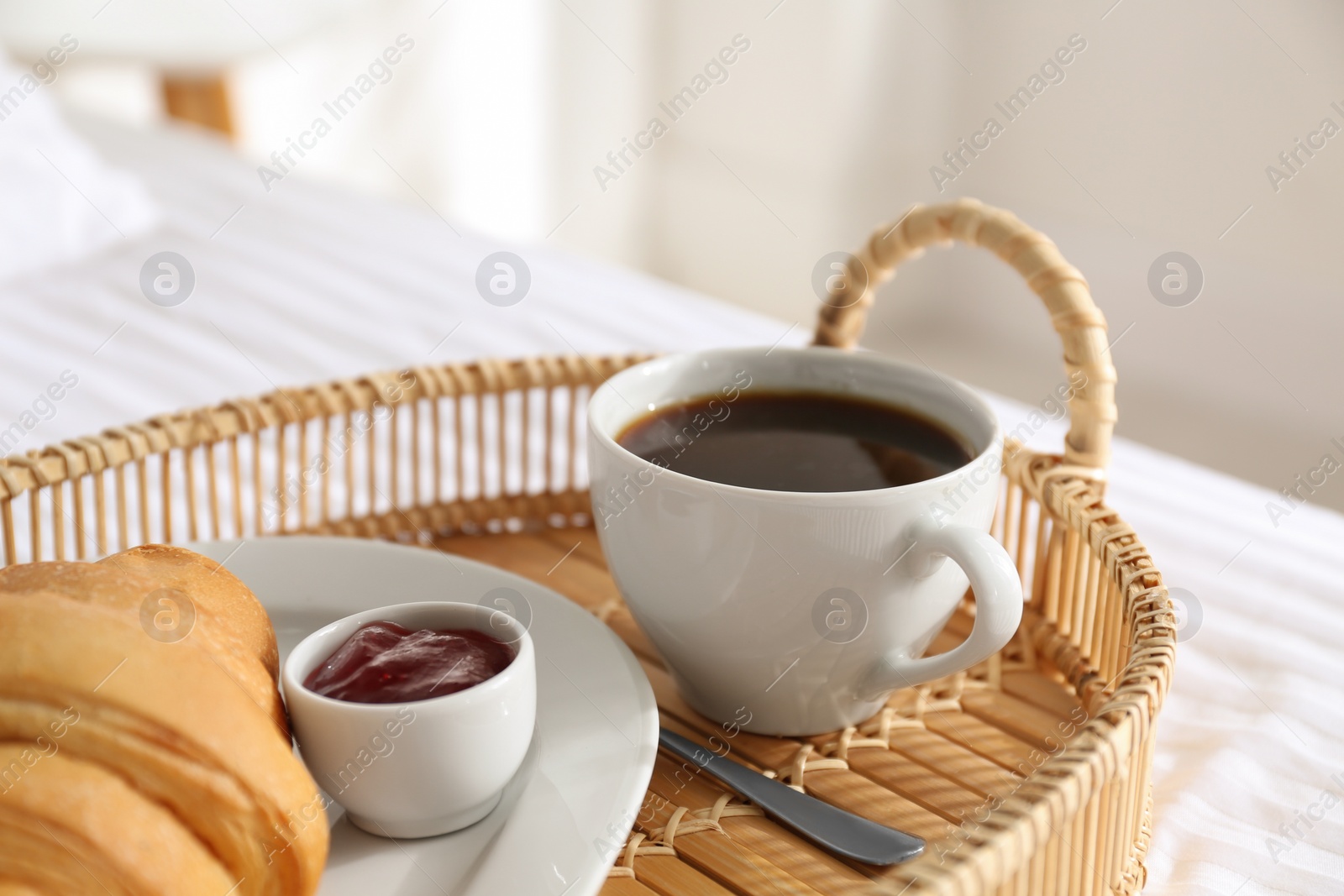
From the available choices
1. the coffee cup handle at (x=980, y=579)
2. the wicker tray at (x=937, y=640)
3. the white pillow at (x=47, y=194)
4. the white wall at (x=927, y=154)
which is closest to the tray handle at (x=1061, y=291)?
the wicker tray at (x=937, y=640)

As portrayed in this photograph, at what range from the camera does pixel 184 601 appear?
1.30 ft

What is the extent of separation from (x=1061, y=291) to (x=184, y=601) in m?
0.43

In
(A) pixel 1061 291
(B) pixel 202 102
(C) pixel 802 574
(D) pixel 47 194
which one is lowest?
(B) pixel 202 102

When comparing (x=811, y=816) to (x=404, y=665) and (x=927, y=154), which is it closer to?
(x=404, y=665)

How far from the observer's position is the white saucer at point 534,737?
15.5 inches

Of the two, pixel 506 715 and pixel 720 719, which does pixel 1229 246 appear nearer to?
pixel 720 719

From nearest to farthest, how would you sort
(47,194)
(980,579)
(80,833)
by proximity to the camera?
(80,833), (980,579), (47,194)

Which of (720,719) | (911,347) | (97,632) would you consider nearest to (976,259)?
(911,347)

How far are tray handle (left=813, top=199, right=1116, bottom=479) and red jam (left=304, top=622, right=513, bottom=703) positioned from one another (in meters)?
0.32

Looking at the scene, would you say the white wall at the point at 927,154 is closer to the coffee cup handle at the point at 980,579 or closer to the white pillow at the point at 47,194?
the white pillow at the point at 47,194

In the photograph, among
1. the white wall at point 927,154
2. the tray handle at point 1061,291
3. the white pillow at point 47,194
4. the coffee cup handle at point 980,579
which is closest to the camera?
the coffee cup handle at point 980,579

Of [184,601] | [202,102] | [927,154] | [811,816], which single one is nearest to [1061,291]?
[811,816]

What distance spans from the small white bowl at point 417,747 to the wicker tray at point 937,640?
0.06 meters

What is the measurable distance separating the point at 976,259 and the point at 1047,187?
33 centimetres
